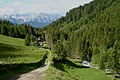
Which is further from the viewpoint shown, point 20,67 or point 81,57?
point 81,57

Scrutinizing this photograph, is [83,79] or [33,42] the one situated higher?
[33,42]

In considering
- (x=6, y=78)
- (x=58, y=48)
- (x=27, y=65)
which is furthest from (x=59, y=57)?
(x=6, y=78)

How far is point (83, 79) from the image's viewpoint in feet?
247

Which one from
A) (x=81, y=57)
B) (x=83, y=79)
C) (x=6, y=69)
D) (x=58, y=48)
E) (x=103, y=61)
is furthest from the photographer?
(x=81, y=57)

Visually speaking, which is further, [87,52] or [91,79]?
[87,52]

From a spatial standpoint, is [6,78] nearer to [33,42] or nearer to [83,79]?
[83,79]

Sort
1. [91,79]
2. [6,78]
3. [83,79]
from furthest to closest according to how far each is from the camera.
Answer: [91,79], [83,79], [6,78]

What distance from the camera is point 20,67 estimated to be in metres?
59.6

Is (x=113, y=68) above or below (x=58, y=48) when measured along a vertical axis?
below

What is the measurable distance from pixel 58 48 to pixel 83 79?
3799 cm

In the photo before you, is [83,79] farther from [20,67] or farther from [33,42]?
[33,42]

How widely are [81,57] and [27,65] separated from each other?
11999cm

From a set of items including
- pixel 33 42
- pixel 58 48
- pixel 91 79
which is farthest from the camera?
pixel 33 42

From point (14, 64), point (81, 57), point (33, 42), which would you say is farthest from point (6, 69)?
point (81, 57)
